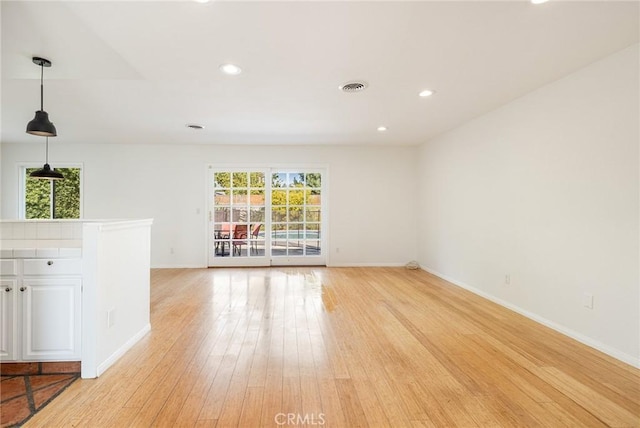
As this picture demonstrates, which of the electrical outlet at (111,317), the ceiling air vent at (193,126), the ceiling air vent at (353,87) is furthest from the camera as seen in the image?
the ceiling air vent at (193,126)

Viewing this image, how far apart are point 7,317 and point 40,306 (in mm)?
226

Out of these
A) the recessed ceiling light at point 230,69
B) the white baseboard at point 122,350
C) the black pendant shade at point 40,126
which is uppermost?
the recessed ceiling light at point 230,69

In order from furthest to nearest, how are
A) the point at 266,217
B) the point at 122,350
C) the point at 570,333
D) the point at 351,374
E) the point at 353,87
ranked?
the point at 266,217, the point at 353,87, the point at 570,333, the point at 122,350, the point at 351,374

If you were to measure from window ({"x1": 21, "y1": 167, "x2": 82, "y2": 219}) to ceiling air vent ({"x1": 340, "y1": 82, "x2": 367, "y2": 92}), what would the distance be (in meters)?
5.77

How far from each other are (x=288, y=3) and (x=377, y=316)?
116 inches

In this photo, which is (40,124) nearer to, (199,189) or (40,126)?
(40,126)

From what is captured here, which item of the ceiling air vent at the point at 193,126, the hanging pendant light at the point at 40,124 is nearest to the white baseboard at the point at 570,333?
the ceiling air vent at the point at 193,126

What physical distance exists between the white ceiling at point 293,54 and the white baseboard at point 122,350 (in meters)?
2.40

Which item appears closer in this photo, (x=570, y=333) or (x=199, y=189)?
(x=570, y=333)

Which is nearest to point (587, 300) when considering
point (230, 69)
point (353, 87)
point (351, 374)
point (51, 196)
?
point (351, 374)

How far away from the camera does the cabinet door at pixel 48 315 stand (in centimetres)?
208

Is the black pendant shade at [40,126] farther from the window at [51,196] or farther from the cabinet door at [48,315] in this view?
the window at [51,196]

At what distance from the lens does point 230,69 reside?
8.61ft

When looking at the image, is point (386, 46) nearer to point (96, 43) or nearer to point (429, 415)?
point (96, 43)
